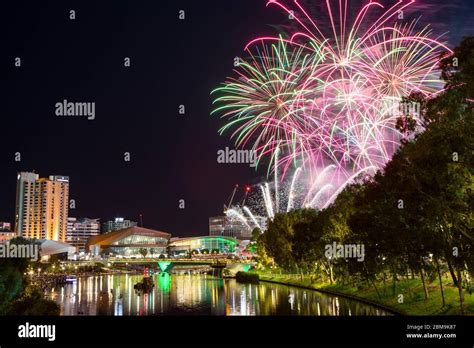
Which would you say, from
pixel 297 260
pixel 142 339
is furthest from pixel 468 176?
pixel 297 260

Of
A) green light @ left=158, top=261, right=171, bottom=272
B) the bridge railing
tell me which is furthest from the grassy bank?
green light @ left=158, top=261, right=171, bottom=272

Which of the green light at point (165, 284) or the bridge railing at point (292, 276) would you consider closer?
the bridge railing at point (292, 276)

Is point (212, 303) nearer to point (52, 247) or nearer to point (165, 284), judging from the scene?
point (165, 284)

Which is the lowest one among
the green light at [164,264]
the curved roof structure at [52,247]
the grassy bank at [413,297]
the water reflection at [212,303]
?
the water reflection at [212,303]

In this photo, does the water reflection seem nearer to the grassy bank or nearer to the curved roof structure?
the grassy bank

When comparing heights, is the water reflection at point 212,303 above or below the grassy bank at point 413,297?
below

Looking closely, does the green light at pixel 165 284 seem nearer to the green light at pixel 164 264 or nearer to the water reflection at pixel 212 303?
the green light at pixel 164 264

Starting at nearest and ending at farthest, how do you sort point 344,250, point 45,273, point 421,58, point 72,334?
point 72,334, point 421,58, point 344,250, point 45,273

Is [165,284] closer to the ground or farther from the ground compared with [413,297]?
closer to the ground

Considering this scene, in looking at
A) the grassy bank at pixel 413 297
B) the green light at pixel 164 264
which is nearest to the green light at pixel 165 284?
the green light at pixel 164 264

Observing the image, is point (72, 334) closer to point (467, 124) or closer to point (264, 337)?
point (264, 337)

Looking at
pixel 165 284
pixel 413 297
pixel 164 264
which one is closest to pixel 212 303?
pixel 413 297
